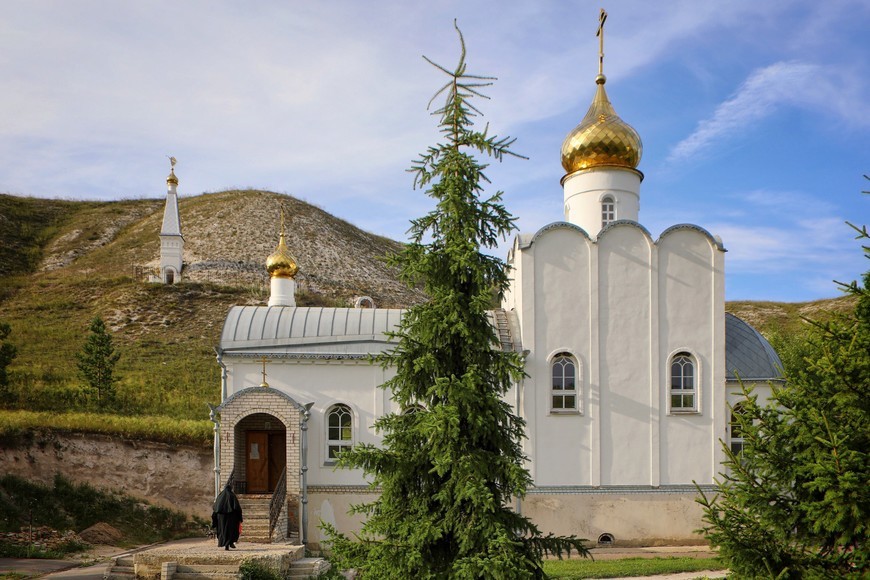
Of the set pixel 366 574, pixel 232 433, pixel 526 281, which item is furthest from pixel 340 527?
pixel 366 574

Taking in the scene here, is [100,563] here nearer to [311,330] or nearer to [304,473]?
[304,473]

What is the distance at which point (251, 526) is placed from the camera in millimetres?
13711

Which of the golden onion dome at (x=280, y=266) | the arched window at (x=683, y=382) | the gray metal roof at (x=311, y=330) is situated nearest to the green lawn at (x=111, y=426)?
the golden onion dome at (x=280, y=266)

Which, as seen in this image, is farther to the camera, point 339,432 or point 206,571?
point 339,432

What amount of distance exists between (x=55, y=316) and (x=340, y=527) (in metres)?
31.5

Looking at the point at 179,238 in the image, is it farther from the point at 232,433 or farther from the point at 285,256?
the point at 232,433

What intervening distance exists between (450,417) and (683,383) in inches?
408

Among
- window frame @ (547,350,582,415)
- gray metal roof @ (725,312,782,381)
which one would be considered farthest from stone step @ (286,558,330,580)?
gray metal roof @ (725,312,782,381)

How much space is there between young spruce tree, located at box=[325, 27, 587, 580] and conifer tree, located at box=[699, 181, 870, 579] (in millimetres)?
1940

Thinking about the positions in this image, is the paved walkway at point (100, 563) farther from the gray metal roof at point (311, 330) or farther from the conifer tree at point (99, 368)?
the conifer tree at point (99, 368)

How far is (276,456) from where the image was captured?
16.3 m

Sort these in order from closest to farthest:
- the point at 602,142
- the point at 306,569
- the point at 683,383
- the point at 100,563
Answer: the point at 306,569, the point at 100,563, the point at 683,383, the point at 602,142

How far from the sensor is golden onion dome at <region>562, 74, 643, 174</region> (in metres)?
17.6

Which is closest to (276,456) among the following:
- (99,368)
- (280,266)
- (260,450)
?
(260,450)
